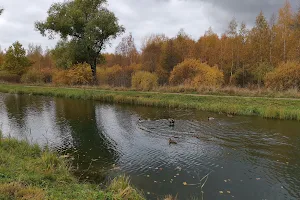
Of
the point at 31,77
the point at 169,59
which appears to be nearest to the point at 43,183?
the point at 169,59

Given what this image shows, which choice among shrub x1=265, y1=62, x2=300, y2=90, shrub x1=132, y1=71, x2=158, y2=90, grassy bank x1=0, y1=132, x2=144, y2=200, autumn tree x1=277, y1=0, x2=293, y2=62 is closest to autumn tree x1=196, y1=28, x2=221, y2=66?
autumn tree x1=277, y1=0, x2=293, y2=62

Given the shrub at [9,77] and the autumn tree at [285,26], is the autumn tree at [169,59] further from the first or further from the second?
the shrub at [9,77]

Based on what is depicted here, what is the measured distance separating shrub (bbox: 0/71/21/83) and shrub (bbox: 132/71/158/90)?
3323cm

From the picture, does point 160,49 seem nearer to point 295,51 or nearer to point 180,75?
point 180,75

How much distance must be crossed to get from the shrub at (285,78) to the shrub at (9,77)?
50.0 meters

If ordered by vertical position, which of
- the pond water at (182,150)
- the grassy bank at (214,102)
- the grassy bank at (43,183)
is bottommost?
the pond water at (182,150)

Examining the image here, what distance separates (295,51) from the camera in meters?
36.2

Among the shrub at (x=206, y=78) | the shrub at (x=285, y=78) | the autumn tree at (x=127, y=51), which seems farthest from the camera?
the autumn tree at (x=127, y=51)

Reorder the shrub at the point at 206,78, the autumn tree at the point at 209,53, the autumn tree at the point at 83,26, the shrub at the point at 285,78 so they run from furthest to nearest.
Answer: the autumn tree at the point at 209,53 → the autumn tree at the point at 83,26 → the shrub at the point at 206,78 → the shrub at the point at 285,78

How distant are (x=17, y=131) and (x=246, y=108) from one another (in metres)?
17.5

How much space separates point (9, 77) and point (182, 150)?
55.6m

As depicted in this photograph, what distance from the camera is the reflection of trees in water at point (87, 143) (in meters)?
10.3

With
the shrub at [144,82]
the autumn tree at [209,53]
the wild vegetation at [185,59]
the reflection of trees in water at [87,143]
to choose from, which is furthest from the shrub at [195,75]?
the reflection of trees in water at [87,143]

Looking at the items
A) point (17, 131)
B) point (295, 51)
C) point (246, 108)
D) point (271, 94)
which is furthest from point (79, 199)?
point (295, 51)
